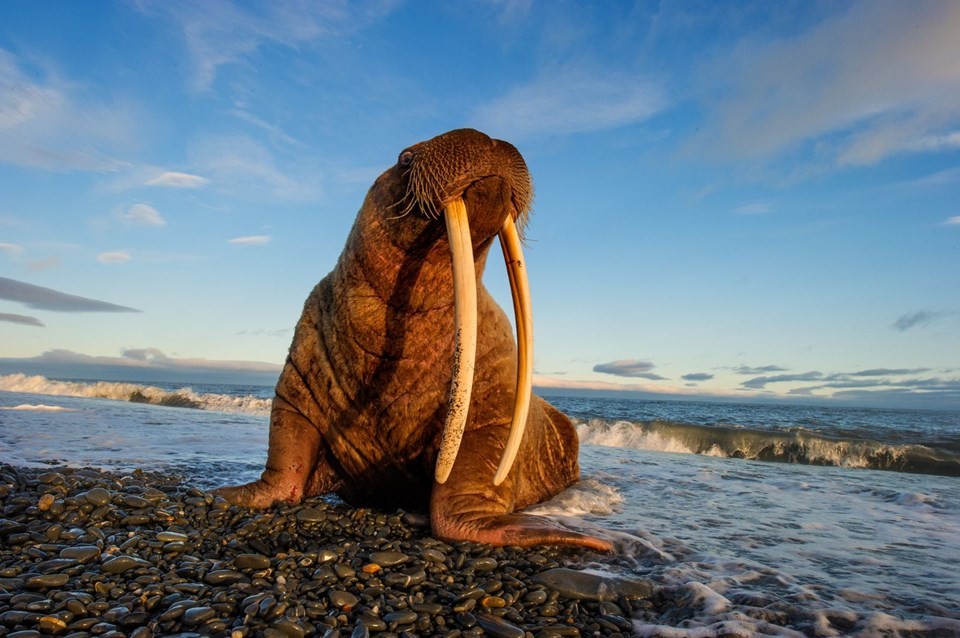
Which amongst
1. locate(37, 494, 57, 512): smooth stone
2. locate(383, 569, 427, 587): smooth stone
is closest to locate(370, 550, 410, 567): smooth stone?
locate(383, 569, 427, 587): smooth stone

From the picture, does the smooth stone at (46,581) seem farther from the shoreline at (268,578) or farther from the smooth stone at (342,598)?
the smooth stone at (342,598)

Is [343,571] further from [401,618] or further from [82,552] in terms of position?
[82,552]

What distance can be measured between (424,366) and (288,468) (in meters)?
1.32

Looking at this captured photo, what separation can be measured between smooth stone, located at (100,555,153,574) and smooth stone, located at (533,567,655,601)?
2.02 m

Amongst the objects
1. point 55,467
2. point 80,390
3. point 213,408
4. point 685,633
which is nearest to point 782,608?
point 685,633

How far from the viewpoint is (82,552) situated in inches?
131

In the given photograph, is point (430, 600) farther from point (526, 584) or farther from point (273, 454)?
point (273, 454)

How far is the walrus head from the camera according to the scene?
12.5ft

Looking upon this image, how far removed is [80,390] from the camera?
27.4m

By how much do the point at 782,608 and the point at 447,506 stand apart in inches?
79.1

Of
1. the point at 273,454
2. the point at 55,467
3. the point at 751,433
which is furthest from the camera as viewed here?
the point at 751,433

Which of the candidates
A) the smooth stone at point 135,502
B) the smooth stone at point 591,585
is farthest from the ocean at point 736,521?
the smooth stone at point 135,502

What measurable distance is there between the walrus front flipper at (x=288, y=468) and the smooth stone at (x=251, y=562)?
1274 mm

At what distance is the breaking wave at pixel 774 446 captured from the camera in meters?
14.0
